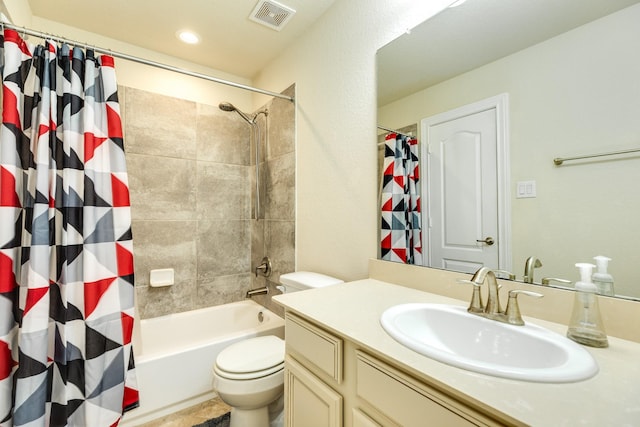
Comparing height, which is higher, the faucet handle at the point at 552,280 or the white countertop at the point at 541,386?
the faucet handle at the point at 552,280

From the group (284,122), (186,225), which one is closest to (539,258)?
(284,122)

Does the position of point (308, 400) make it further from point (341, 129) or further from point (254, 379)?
point (341, 129)

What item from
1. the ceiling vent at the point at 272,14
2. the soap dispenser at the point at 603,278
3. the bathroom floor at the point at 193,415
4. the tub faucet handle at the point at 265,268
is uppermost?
the ceiling vent at the point at 272,14

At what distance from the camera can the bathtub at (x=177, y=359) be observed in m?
1.57

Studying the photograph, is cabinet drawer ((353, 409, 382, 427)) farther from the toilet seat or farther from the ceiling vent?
the ceiling vent

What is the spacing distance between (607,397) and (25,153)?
199 cm

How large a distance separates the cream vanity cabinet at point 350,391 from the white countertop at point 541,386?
0.12ft

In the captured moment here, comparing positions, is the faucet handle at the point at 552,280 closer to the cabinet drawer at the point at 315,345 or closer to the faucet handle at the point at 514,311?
the faucet handle at the point at 514,311

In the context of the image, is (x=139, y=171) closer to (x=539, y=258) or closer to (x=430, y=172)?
(x=430, y=172)

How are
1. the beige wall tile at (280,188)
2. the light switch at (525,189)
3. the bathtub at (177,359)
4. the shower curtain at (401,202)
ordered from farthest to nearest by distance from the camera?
the beige wall tile at (280,188) → the bathtub at (177,359) → the shower curtain at (401,202) → the light switch at (525,189)

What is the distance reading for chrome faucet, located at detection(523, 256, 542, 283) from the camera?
86 cm

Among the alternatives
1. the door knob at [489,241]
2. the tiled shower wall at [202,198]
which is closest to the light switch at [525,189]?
the door knob at [489,241]

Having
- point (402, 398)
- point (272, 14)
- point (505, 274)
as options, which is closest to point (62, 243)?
point (402, 398)

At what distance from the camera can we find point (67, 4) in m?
1.65
